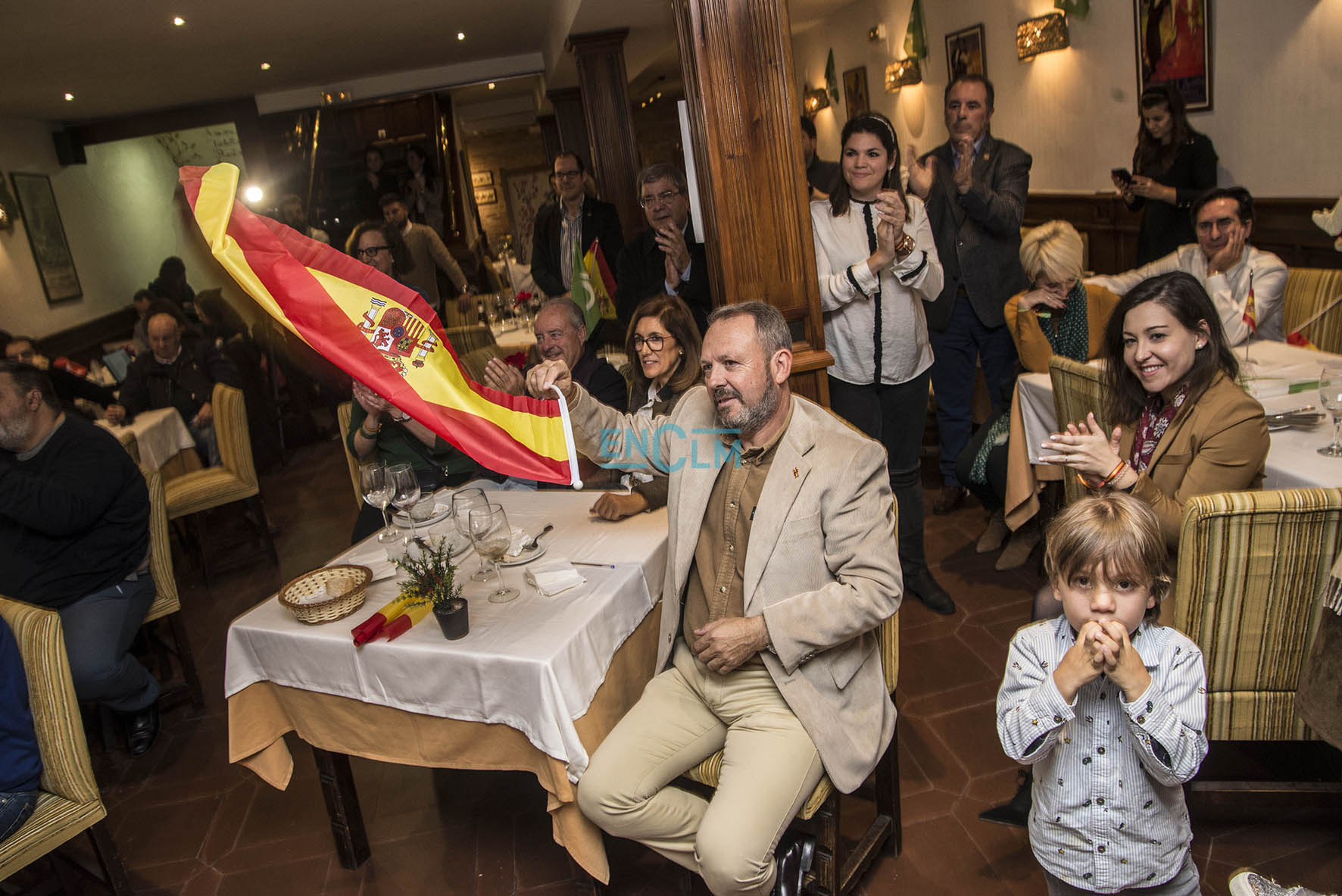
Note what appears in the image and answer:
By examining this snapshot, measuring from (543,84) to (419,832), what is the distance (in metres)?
9.50

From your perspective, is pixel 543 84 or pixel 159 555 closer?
pixel 159 555

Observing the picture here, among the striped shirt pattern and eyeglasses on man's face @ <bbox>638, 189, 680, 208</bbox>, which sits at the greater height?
eyeglasses on man's face @ <bbox>638, 189, 680, 208</bbox>

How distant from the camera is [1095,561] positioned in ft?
4.96

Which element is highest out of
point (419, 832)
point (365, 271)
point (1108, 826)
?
point (365, 271)

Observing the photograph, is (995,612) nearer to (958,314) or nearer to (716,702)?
(958,314)

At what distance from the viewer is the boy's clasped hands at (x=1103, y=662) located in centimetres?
138

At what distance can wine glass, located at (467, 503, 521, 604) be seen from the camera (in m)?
2.12

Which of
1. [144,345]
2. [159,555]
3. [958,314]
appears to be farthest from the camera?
[144,345]

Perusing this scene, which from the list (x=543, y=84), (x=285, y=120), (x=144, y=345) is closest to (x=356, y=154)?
(x=285, y=120)

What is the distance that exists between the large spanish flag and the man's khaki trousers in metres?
0.59

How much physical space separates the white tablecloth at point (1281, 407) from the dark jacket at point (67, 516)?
9.55 feet

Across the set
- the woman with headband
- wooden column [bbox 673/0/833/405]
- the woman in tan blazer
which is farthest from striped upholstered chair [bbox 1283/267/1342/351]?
wooden column [bbox 673/0/833/405]

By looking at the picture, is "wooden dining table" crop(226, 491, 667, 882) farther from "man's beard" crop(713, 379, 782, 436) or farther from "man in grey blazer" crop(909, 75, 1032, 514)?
"man in grey blazer" crop(909, 75, 1032, 514)

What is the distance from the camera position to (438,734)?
2045mm
